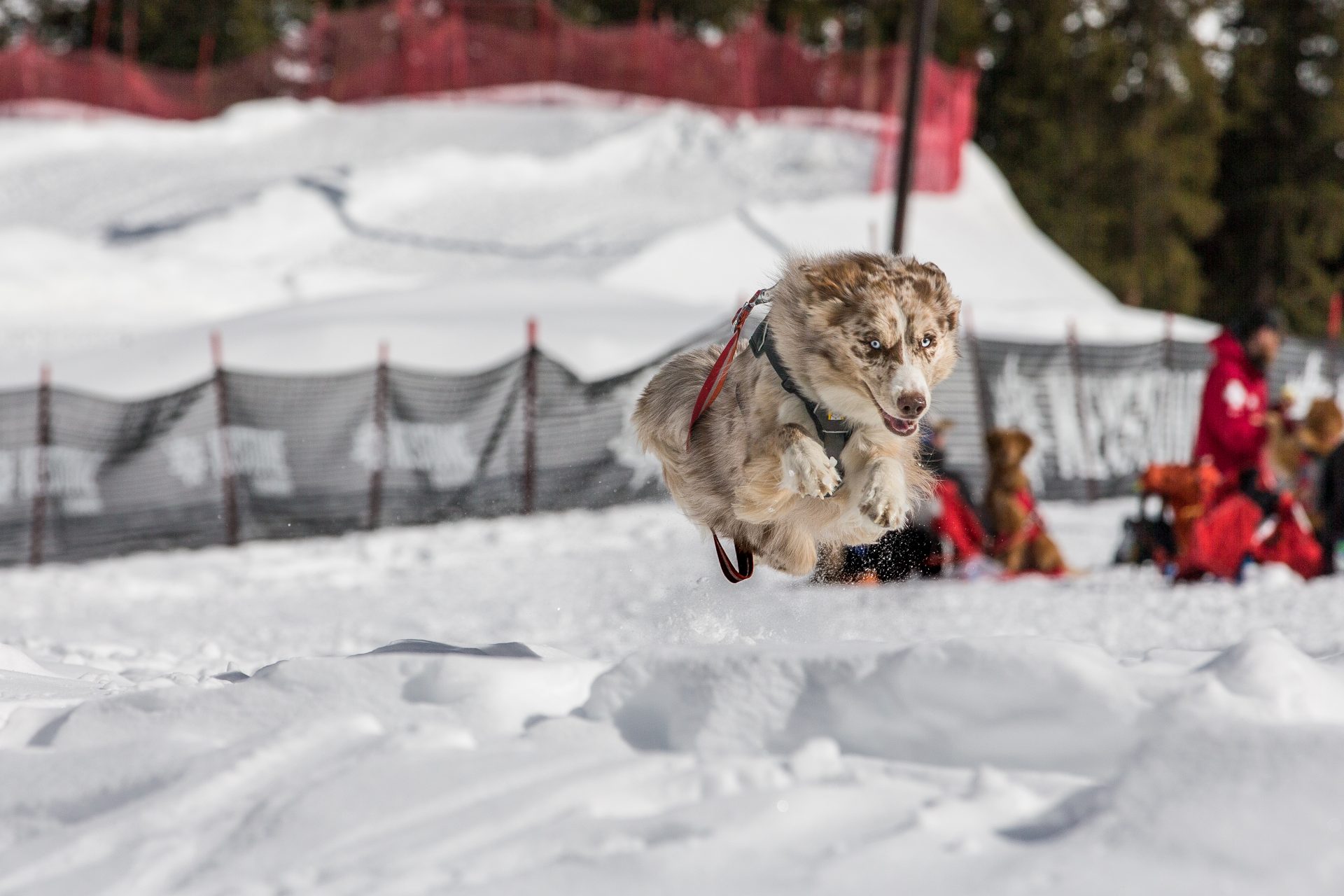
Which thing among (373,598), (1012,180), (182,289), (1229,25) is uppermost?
(1229,25)

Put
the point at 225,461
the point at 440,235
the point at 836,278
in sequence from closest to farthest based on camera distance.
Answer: the point at 836,278 → the point at 225,461 → the point at 440,235

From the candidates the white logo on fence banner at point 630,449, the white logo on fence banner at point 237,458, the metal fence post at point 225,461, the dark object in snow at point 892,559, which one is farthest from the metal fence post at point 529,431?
the dark object in snow at point 892,559

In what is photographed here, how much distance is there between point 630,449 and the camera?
40.6ft

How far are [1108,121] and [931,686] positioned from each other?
1464 inches

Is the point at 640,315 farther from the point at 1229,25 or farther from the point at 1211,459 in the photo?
the point at 1229,25

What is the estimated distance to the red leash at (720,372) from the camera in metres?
4.72

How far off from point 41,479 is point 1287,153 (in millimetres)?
37982

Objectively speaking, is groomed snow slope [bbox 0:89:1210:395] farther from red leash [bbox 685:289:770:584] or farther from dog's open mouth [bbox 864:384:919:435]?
dog's open mouth [bbox 864:384:919:435]

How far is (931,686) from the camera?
10.0 feet

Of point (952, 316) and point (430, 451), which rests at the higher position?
point (952, 316)

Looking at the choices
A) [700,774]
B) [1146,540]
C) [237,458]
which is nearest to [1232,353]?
[1146,540]

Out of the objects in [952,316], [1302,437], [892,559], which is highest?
[952,316]

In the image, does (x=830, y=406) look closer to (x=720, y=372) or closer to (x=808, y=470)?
(x=808, y=470)

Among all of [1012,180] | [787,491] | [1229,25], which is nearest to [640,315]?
[787,491]
